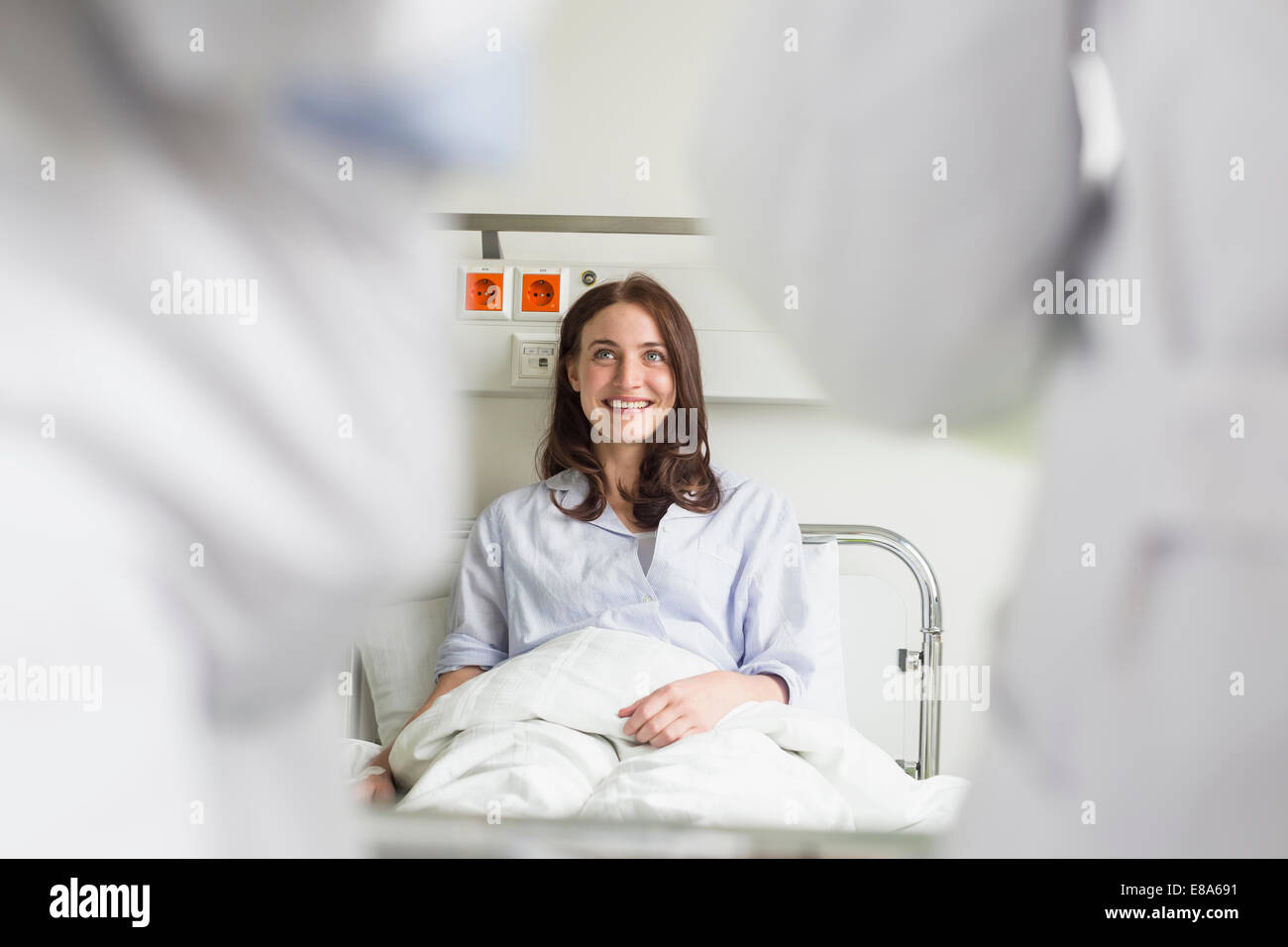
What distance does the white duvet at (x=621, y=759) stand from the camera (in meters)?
0.58

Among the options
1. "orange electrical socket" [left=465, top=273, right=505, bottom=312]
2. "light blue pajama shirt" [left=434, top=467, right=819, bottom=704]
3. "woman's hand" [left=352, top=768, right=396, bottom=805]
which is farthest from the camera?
"orange electrical socket" [left=465, top=273, right=505, bottom=312]

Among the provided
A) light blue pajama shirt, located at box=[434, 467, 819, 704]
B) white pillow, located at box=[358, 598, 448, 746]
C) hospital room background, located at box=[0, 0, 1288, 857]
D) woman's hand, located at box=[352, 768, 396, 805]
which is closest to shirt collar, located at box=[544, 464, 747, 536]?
light blue pajama shirt, located at box=[434, 467, 819, 704]

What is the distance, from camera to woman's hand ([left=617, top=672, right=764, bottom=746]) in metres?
0.73

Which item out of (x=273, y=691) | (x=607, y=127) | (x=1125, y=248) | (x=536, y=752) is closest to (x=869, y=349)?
(x=1125, y=248)

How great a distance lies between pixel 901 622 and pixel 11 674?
108cm

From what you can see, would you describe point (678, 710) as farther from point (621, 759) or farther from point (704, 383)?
point (704, 383)

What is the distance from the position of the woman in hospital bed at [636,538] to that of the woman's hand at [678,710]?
1cm

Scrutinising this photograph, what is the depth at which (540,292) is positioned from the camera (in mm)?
1161

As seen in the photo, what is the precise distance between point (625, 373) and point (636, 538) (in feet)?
0.68

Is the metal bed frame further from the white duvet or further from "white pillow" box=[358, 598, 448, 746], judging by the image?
"white pillow" box=[358, 598, 448, 746]

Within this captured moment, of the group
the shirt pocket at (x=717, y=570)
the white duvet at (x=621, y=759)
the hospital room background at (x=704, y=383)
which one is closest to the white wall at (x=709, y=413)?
the hospital room background at (x=704, y=383)

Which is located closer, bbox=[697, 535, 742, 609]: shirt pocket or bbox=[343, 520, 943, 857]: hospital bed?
bbox=[697, 535, 742, 609]: shirt pocket

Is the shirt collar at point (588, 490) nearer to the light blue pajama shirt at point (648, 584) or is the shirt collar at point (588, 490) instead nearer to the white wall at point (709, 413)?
the light blue pajama shirt at point (648, 584)

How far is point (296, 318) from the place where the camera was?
0.69ft
